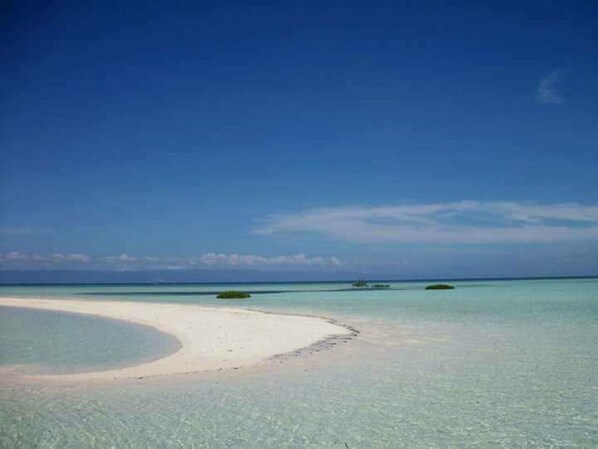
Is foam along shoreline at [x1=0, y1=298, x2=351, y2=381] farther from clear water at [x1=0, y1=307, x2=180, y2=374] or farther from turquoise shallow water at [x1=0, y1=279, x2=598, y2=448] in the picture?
turquoise shallow water at [x1=0, y1=279, x2=598, y2=448]

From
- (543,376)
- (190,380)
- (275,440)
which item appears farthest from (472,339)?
(275,440)

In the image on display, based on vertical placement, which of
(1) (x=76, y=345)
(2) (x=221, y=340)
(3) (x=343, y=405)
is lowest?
(1) (x=76, y=345)

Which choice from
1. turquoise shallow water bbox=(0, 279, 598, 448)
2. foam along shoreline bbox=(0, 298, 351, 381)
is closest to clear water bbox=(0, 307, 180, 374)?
turquoise shallow water bbox=(0, 279, 598, 448)

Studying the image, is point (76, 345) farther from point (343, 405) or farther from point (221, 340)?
point (343, 405)

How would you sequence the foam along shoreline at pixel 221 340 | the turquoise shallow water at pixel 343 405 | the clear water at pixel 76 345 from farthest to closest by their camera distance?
1. the clear water at pixel 76 345
2. the foam along shoreline at pixel 221 340
3. the turquoise shallow water at pixel 343 405

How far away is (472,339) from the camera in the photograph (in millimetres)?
19156

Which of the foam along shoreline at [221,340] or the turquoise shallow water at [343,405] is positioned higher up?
the turquoise shallow water at [343,405]

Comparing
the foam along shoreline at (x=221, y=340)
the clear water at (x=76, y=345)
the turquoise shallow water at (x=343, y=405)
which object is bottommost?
the clear water at (x=76, y=345)

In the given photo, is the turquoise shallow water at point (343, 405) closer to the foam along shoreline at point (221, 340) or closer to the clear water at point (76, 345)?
the clear water at point (76, 345)

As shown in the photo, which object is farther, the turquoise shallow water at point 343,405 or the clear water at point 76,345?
the clear water at point 76,345

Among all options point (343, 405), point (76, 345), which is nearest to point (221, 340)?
point (76, 345)

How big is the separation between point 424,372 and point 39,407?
30.4ft

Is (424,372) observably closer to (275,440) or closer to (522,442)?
(522,442)

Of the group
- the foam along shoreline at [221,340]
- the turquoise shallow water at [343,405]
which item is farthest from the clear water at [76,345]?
the foam along shoreline at [221,340]
